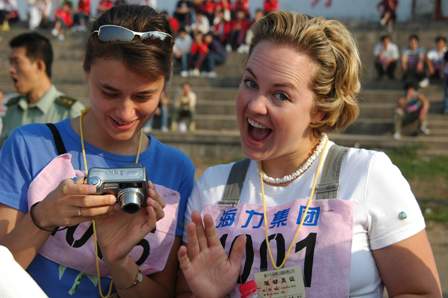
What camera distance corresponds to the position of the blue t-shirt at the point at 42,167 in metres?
2.65

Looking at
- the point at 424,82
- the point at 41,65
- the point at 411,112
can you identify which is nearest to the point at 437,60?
the point at 424,82

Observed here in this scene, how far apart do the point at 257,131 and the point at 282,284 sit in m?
0.57

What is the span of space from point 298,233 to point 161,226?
1.96 feet

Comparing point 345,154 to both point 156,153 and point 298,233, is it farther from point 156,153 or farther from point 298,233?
point 156,153

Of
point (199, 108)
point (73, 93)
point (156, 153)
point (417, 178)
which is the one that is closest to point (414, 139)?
point (417, 178)

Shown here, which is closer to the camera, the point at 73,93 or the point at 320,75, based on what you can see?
the point at 320,75

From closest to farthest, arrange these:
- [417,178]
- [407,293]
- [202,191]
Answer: [407,293], [202,191], [417,178]

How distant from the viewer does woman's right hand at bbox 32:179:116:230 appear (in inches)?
92.9

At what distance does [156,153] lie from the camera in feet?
9.66

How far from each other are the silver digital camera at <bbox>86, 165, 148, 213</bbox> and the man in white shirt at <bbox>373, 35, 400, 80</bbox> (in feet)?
48.4

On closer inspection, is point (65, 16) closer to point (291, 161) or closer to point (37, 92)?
point (37, 92)

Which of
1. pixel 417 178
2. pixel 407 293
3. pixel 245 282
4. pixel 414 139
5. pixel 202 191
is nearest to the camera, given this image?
pixel 407 293

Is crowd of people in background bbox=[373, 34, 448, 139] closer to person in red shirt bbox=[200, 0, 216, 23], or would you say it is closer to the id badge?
person in red shirt bbox=[200, 0, 216, 23]

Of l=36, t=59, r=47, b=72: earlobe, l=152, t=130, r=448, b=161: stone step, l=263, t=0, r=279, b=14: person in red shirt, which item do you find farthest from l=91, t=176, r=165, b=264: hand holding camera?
l=263, t=0, r=279, b=14: person in red shirt
